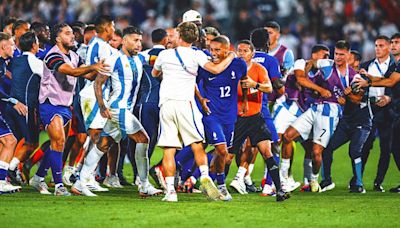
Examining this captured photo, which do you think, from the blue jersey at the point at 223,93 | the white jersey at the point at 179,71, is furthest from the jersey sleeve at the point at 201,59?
the blue jersey at the point at 223,93

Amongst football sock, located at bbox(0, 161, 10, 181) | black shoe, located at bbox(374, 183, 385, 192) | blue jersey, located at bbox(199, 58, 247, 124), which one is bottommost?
black shoe, located at bbox(374, 183, 385, 192)

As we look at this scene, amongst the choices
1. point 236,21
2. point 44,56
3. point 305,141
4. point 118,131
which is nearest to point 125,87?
point 118,131

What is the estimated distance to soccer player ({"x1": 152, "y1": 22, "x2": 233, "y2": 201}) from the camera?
483 inches

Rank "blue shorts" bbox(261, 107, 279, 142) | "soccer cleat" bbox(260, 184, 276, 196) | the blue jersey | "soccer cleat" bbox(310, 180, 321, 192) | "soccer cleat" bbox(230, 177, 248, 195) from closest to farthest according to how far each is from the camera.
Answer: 1. the blue jersey
2. "blue shorts" bbox(261, 107, 279, 142)
3. "soccer cleat" bbox(260, 184, 276, 196)
4. "soccer cleat" bbox(230, 177, 248, 195)
5. "soccer cleat" bbox(310, 180, 321, 192)

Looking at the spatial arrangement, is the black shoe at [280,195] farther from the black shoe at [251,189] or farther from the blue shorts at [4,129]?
the blue shorts at [4,129]

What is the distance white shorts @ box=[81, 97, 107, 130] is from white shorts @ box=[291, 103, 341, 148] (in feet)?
10.1

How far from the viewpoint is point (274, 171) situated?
1273cm

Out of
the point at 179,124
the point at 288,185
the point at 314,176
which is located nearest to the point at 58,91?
the point at 179,124

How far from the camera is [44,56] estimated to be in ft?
45.4

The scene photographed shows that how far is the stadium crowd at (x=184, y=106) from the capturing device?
41.0 feet

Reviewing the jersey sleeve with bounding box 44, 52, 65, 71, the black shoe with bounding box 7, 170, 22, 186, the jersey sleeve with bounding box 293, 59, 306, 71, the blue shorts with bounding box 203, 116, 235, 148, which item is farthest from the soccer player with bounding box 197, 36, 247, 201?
the black shoe with bounding box 7, 170, 22, 186

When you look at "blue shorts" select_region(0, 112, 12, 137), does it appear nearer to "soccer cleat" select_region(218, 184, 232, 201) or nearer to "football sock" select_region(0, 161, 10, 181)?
"football sock" select_region(0, 161, 10, 181)

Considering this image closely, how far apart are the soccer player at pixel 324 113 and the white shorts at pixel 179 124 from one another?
2.69 meters

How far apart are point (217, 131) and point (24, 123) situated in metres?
3.00
